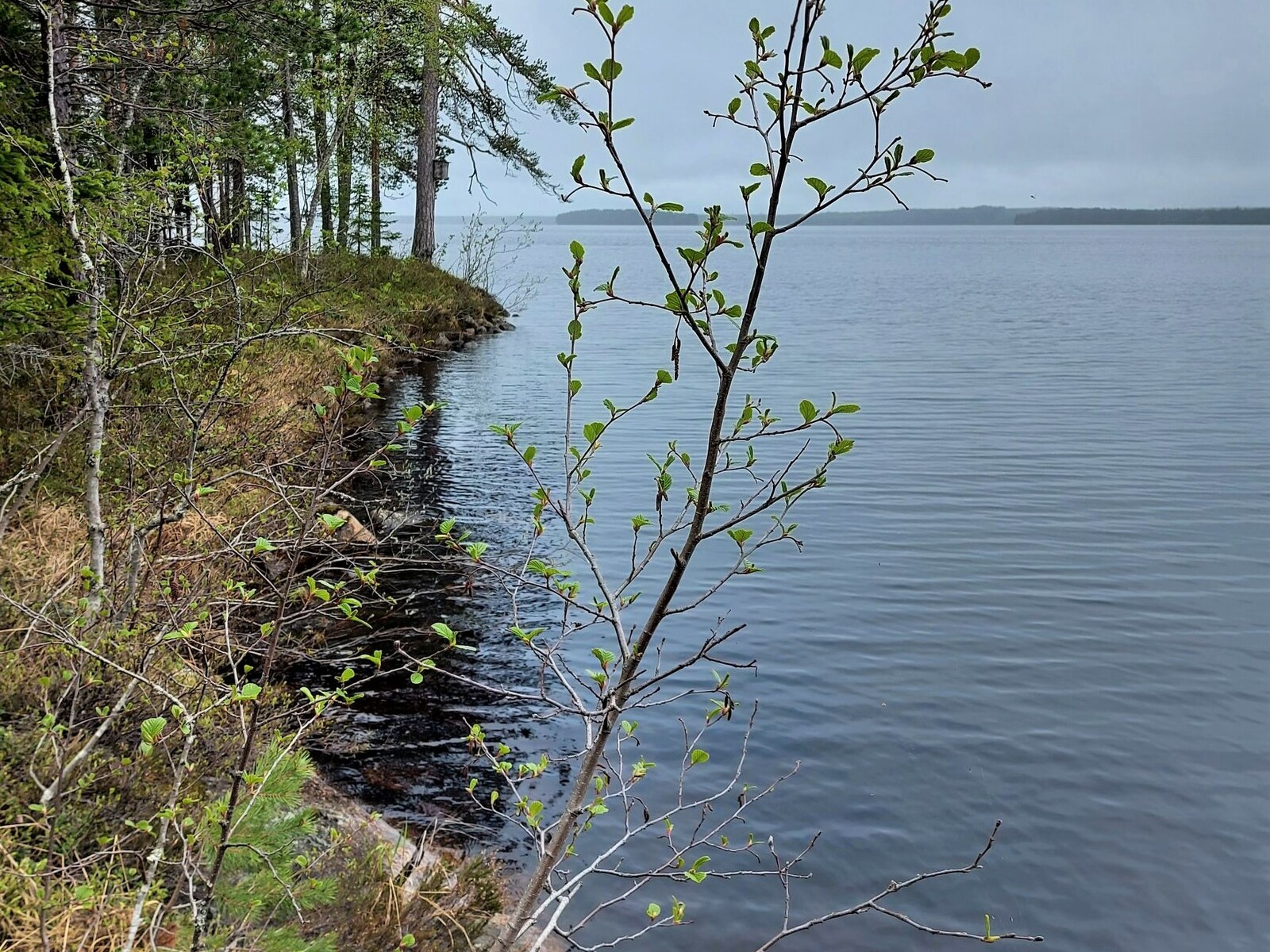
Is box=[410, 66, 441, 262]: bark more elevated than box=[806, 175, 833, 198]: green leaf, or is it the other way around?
box=[410, 66, 441, 262]: bark

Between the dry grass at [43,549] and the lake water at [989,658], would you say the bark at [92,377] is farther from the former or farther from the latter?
the lake water at [989,658]

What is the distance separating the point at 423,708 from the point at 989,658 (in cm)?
510

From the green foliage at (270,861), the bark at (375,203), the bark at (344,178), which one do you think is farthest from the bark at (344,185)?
the green foliage at (270,861)

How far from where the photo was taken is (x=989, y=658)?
9.23 m

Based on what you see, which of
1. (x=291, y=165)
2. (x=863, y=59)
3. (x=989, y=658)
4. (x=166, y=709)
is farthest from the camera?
(x=291, y=165)

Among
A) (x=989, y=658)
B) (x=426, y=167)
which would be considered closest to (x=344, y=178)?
(x=426, y=167)

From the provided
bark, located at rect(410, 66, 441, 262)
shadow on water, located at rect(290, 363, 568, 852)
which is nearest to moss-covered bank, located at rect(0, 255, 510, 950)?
shadow on water, located at rect(290, 363, 568, 852)

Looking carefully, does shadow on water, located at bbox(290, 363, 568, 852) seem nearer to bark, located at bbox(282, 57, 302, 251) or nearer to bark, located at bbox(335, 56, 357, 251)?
bark, located at bbox(282, 57, 302, 251)

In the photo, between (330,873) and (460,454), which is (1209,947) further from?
(460,454)

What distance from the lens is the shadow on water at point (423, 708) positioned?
657 centimetres

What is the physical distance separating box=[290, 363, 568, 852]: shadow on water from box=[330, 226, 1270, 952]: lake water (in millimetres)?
45

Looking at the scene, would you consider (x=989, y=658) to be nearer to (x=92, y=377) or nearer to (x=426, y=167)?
(x=92, y=377)

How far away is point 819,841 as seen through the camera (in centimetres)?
657

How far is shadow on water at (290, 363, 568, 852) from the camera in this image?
6566 mm
